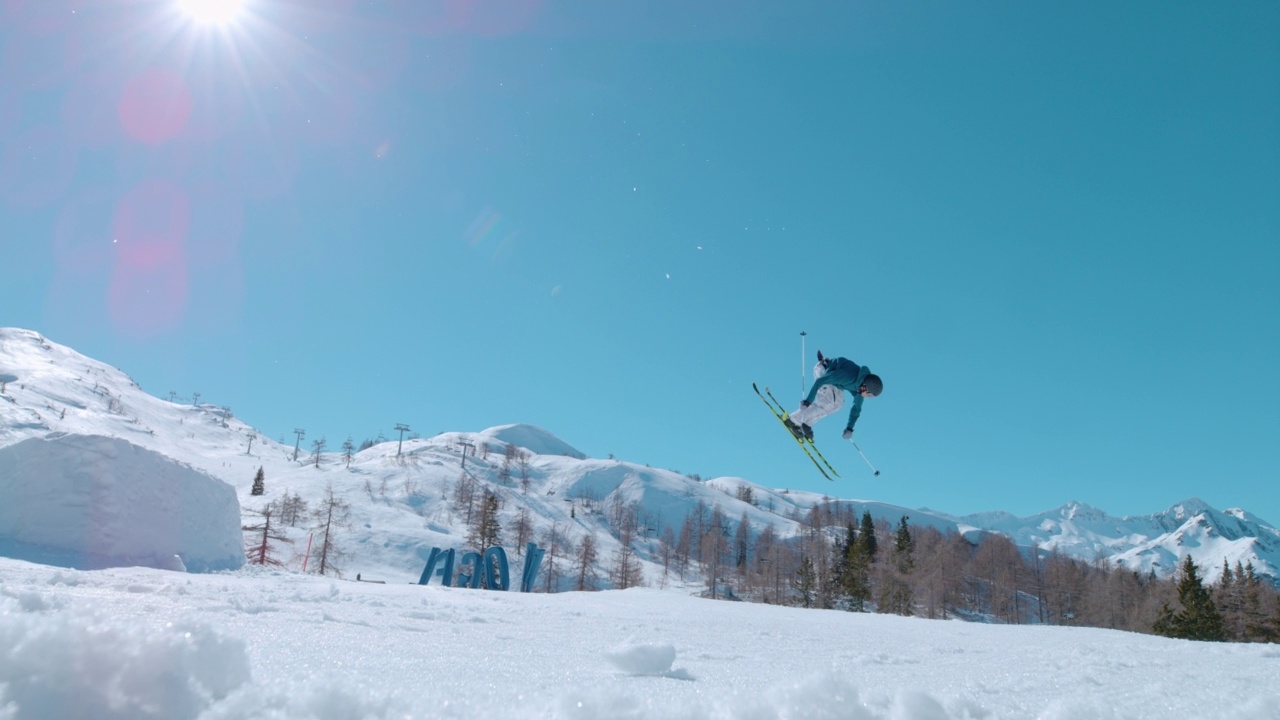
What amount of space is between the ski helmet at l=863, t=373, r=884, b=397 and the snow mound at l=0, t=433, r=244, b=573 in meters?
10.7

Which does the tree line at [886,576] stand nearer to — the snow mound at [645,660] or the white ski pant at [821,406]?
the white ski pant at [821,406]

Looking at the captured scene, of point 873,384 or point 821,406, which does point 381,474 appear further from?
point 873,384

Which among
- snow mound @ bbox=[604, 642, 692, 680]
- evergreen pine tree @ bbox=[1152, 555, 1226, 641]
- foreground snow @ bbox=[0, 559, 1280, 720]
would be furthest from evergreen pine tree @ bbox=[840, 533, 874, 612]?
snow mound @ bbox=[604, 642, 692, 680]

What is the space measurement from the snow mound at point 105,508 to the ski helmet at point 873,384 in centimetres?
1074

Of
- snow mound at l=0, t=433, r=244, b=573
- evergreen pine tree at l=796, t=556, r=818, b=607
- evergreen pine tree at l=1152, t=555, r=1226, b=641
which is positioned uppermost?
snow mound at l=0, t=433, r=244, b=573

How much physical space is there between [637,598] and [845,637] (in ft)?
11.6

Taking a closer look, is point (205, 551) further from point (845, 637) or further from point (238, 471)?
point (238, 471)

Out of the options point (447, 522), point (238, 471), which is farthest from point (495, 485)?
point (238, 471)

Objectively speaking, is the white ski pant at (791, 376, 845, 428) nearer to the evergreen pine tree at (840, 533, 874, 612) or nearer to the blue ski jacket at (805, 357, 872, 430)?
the blue ski jacket at (805, 357, 872, 430)

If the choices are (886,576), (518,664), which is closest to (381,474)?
(886,576)

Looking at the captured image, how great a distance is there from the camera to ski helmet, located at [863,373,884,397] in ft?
31.6

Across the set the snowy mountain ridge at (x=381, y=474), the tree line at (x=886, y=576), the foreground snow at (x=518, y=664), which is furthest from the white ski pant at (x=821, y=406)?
the snowy mountain ridge at (x=381, y=474)

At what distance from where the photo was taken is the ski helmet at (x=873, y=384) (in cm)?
962

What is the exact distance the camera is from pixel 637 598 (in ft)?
27.9
